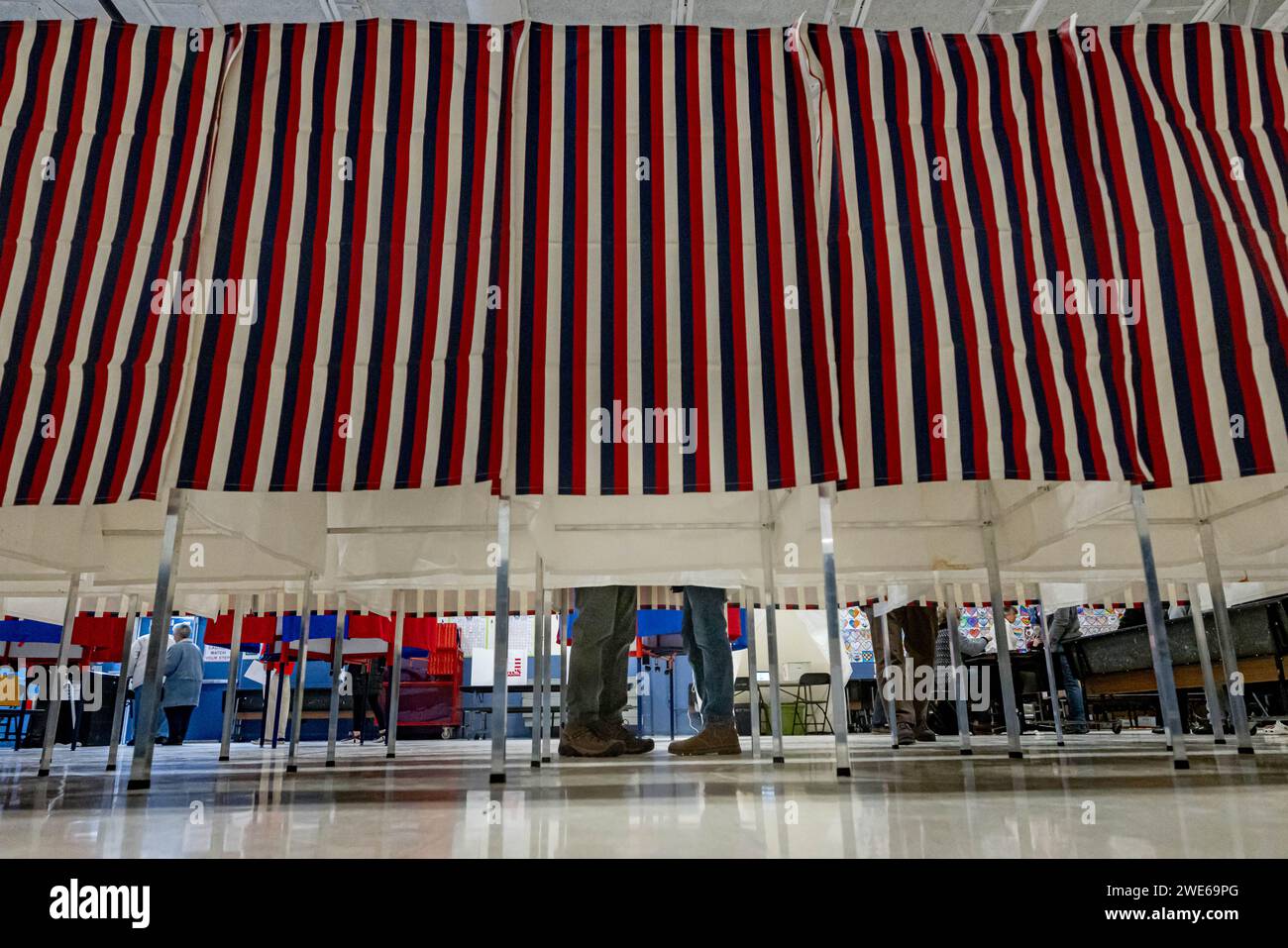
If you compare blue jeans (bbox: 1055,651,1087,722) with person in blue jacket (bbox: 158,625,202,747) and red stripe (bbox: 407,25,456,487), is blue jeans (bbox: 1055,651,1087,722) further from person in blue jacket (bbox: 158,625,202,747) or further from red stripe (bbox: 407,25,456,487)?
person in blue jacket (bbox: 158,625,202,747)

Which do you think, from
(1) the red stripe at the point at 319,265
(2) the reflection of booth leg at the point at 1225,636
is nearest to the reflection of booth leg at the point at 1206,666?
(2) the reflection of booth leg at the point at 1225,636

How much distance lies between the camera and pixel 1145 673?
5629 mm

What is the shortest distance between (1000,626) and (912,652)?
2449 mm

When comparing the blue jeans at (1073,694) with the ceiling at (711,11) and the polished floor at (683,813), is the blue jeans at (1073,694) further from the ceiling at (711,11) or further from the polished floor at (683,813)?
the polished floor at (683,813)

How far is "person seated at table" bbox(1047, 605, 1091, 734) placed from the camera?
6734mm

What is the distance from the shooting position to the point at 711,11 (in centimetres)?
575

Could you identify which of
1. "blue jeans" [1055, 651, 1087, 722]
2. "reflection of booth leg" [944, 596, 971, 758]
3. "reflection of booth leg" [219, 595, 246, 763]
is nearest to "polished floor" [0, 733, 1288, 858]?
"reflection of booth leg" [944, 596, 971, 758]

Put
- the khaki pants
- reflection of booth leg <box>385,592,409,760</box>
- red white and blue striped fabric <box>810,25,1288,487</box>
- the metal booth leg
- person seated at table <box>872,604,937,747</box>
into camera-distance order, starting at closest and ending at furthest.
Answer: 1. red white and blue striped fabric <box>810,25,1288,487</box>
2. the metal booth leg
3. reflection of booth leg <box>385,592,409,760</box>
4. person seated at table <box>872,604,937,747</box>
5. the khaki pants

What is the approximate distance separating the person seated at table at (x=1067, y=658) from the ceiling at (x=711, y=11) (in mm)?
4133

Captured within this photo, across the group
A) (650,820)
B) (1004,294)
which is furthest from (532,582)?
(650,820)

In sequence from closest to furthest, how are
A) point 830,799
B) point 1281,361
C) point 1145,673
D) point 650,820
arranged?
point 650,820
point 830,799
point 1281,361
point 1145,673

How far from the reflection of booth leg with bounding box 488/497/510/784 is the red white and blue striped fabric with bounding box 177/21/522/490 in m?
0.18

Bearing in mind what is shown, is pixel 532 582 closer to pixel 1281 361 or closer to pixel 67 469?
pixel 67 469
